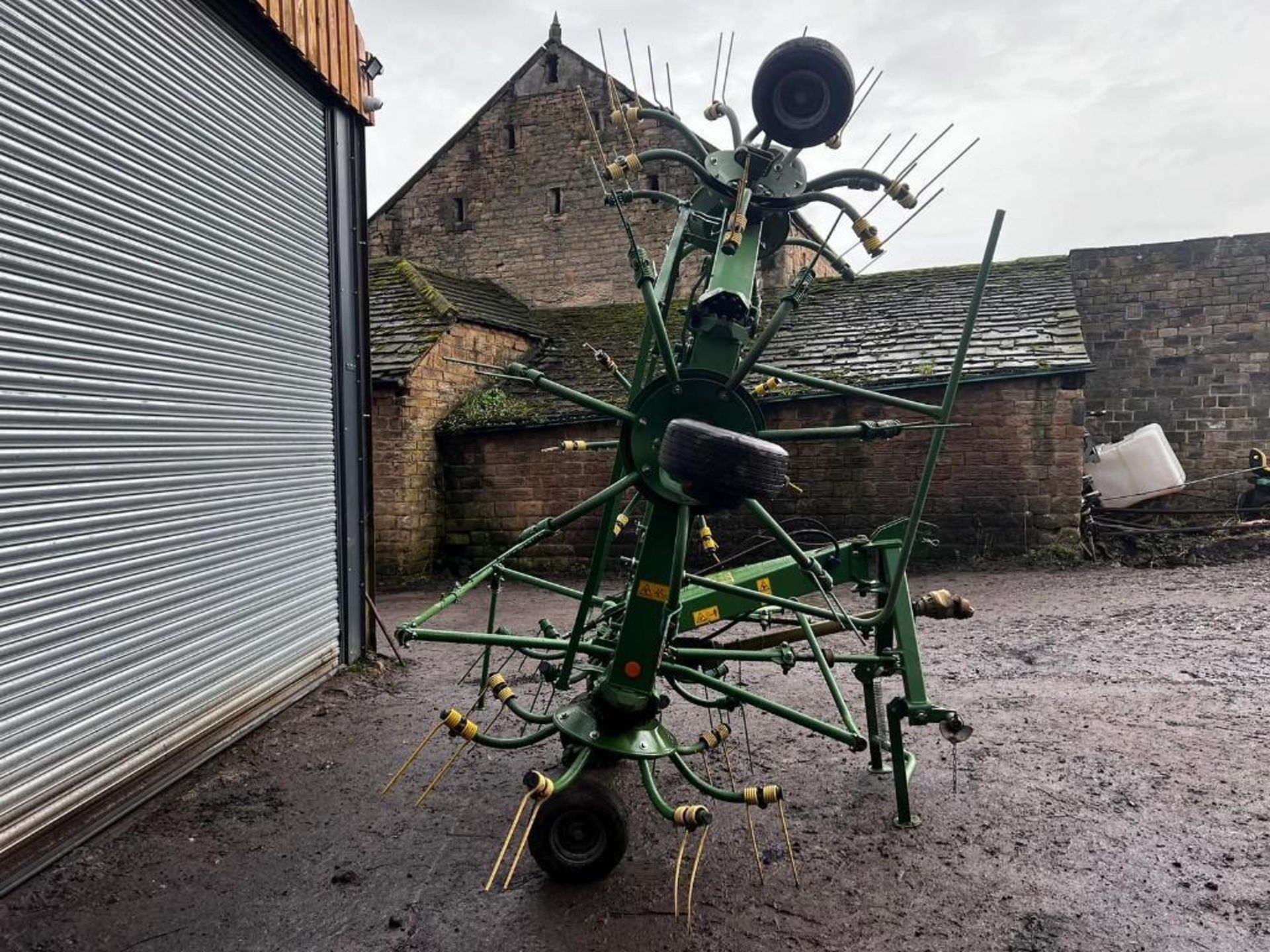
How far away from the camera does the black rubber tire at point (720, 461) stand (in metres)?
2.48

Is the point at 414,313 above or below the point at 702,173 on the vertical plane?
above

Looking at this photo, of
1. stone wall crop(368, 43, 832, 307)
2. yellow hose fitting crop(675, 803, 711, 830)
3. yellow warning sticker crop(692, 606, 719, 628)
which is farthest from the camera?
stone wall crop(368, 43, 832, 307)

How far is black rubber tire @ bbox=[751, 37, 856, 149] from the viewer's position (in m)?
3.11

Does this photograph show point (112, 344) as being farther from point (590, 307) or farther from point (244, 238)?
point (590, 307)

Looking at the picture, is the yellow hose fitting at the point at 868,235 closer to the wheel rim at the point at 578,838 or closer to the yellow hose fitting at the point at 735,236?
the yellow hose fitting at the point at 735,236

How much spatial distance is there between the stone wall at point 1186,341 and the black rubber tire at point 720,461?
13.6m

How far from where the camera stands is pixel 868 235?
306 centimetres

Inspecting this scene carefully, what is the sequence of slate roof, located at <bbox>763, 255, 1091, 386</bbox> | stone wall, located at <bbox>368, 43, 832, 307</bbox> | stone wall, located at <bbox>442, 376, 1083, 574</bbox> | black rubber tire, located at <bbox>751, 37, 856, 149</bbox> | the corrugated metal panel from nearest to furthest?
1. black rubber tire, located at <bbox>751, 37, 856, 149</bbox>
2. the corrugated metal panel
3. stone wall, located at <bbox>442, 376, 1083, 574</bbox>
4. slate roof, located at <bbox>763, 255, 1091, 386</bbox>
5. stone wall, located at <bbox>368, 43, 832, 307</bbox>

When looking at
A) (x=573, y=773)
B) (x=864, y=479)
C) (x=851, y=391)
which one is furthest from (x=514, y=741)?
(x=864, y=479)

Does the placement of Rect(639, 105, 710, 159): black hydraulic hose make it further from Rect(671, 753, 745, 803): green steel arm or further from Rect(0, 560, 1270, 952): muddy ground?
Rect(0, 560, 1270, 952): muddy ground

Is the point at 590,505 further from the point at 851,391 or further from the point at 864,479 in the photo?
the point at 864,479

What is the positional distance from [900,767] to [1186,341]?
13.2 metres

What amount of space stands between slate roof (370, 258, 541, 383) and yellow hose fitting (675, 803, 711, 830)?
323 inches

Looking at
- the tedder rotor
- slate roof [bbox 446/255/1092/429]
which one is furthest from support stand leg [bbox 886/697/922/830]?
slate roof [bbox 446/255/1092/429]
